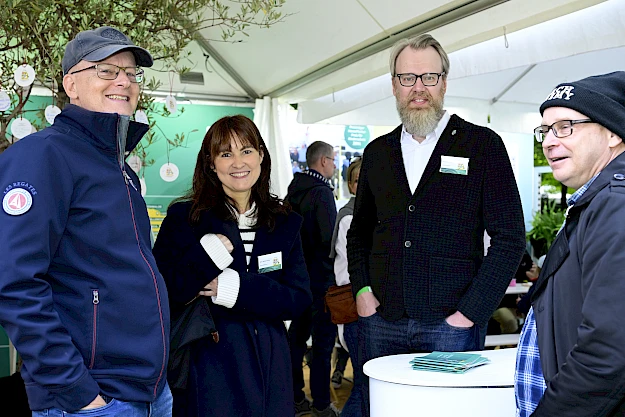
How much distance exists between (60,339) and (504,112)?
16.0 ft

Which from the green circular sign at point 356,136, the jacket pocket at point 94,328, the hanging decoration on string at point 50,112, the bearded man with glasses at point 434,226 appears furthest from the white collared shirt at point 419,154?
the green circular sign at point 356,136

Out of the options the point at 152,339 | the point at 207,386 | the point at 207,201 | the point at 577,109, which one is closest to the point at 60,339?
the point at 152,339

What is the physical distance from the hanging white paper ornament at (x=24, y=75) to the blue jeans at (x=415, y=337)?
1.61 metres

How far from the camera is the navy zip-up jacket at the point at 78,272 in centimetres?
135

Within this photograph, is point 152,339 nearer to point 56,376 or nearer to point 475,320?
point 56,376

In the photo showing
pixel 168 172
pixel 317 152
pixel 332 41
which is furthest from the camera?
pixel 317 152

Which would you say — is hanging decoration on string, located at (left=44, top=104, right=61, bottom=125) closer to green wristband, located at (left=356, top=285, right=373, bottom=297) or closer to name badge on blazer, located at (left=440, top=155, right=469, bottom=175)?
green wristband, located at (left=356, top=285, right=373, bottom=297)

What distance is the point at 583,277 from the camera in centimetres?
124

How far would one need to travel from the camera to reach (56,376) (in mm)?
1360

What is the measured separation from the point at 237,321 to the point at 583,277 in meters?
1.22

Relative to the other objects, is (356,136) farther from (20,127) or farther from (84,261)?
(84,261)

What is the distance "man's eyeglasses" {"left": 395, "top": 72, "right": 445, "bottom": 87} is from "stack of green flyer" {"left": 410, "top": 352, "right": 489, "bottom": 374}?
933mm

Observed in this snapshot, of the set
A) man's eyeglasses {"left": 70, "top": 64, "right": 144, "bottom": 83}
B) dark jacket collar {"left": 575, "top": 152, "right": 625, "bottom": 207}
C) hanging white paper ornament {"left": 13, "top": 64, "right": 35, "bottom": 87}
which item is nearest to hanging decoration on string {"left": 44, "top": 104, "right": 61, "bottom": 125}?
hanging white paper ornament {"left": 13, "top": 64, "right": 35, "bottom": 87}

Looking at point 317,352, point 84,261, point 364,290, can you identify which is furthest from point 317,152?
point 84,261
